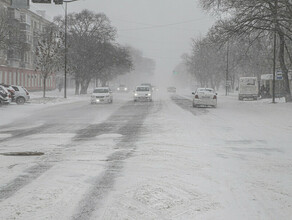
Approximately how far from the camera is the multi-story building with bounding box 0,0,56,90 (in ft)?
145

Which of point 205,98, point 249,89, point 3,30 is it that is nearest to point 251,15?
point 205,98

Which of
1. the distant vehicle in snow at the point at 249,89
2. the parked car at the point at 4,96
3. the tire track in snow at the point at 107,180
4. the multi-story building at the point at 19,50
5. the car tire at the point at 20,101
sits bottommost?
the tire track in snow at the point at 107,180

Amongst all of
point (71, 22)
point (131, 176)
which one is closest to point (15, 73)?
point (71, 22)

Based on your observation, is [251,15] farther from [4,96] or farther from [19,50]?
[19,50]

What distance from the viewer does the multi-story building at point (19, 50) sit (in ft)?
145

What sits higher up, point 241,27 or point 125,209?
point 241,27

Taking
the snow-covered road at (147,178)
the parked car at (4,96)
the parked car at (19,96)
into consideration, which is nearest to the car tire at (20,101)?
the parked car at (19,96)

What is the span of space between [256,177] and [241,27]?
25947 mm

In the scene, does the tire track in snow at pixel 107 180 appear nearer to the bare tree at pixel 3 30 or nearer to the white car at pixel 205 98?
the white car at pixel 205 98

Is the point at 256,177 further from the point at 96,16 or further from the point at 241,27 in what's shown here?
the point at 96,16

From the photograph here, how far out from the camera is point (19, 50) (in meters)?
44.3

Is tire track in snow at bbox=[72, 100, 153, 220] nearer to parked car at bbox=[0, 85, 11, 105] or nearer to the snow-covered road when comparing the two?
the snow-covered road

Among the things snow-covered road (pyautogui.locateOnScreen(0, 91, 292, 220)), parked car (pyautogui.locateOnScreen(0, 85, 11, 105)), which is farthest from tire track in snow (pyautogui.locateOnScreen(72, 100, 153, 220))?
parked car (pyautogui.locateOnScreen(0, 85, 11, 105))

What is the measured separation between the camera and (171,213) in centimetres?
486
